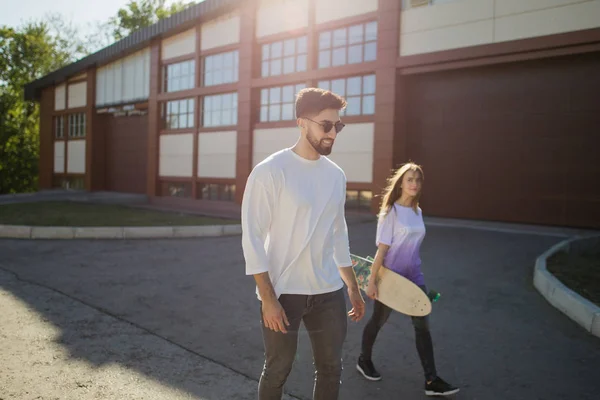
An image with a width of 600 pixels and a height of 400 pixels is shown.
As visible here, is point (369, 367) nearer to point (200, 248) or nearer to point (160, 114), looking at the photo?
point (200, 248)

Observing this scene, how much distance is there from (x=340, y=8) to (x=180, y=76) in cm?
862

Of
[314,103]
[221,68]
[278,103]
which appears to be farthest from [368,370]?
[221,68]

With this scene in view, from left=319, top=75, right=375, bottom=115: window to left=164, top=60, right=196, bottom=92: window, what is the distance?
301 inches

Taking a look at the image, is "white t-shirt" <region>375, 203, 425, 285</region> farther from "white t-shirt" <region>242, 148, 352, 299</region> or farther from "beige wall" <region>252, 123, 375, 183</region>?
"beige wall" <region>252, 123, 375, 183</region>

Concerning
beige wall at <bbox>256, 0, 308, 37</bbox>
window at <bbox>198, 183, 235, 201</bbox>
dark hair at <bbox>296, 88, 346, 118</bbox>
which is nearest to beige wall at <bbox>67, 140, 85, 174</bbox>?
window at <bbox>198, 183, 235, 201</bbox>

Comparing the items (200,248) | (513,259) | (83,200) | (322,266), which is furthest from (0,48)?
(322,266)

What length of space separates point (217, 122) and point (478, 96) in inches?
393

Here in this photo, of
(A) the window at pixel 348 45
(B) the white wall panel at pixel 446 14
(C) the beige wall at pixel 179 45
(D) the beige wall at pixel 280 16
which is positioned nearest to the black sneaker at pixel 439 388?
(B) the white wall panel at pixel 446 14

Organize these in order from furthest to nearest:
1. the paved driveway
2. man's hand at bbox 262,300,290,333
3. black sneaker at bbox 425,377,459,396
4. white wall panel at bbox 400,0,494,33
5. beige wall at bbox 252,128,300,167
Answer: beige wall at bbox 252,128,300,167
white wall panel at bbox 400,0,494,33
the paved driveway
black sneaker at bbox 425,377,459,396
man's hand at bbox 262,300,290,333

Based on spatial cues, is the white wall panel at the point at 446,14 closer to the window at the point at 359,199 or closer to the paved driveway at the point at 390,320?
the window at the point at 359,199

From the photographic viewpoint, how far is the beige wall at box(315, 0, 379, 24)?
14.9m

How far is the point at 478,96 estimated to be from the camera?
13.6 m

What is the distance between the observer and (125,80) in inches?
963

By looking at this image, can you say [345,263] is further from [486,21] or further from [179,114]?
[179,114]
